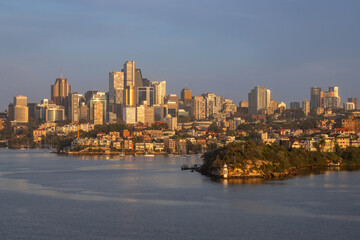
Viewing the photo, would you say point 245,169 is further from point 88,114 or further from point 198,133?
point 88,114

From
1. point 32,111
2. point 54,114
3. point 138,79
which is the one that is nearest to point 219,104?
point 138,79

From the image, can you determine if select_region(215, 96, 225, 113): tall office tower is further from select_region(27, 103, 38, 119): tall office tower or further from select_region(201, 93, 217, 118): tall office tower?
select_region(27, 103, 38, 119): tall office tower

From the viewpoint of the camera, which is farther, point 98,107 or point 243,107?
point 243,107

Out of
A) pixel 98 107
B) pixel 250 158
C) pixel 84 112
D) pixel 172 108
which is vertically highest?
pixel 172 108

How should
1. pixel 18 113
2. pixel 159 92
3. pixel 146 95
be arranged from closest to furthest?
pixel 18 113, pixel 146 95, pixel 159 92

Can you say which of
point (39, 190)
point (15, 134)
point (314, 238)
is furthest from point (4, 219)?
point (15, 134)

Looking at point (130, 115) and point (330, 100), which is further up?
point (330, 100)

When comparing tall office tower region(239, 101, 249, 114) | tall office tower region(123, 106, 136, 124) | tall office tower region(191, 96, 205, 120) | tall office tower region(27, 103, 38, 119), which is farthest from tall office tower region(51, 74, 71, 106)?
tall office tower region(239, 101, 249, 114)

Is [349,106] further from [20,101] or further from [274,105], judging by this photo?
[20,101]
